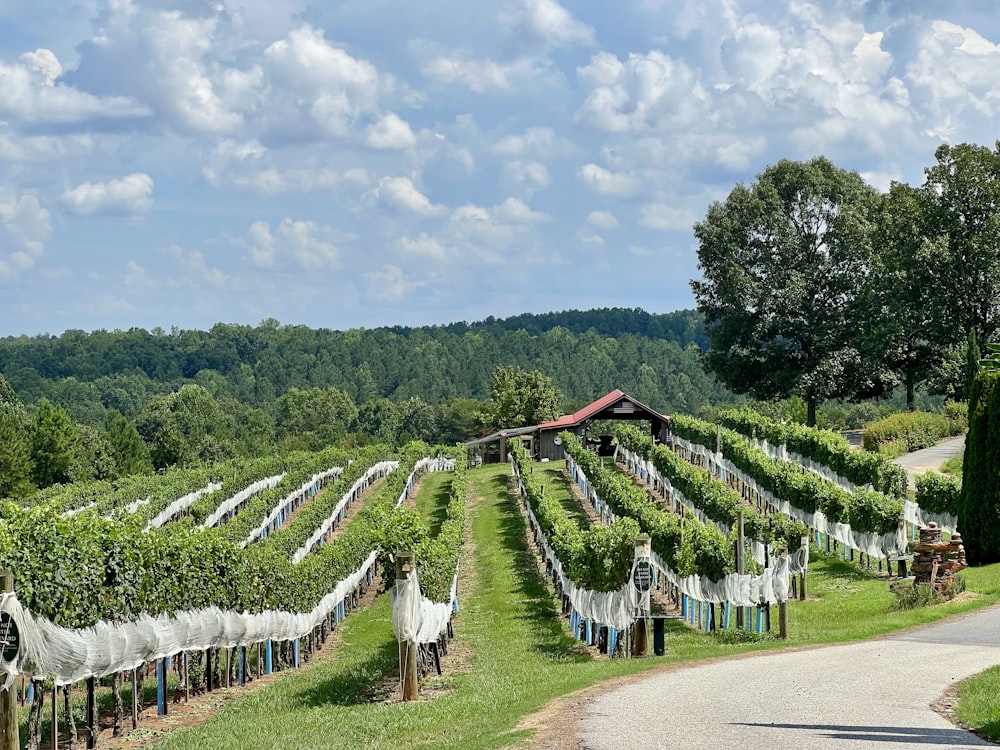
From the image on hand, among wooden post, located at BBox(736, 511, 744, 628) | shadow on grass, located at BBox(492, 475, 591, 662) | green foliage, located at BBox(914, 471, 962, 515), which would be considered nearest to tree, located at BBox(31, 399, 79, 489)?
shadow on grass, located at BBox(492, 475, 591, 662)

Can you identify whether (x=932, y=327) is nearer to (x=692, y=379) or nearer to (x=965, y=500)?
(x=965, y=500)

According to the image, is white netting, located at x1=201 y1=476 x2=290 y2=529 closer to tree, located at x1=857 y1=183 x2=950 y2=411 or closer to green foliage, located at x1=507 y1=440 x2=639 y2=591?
green foliage, located at x1=507 y1=440 x2=639 y2=591

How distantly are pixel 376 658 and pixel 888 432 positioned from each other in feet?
110

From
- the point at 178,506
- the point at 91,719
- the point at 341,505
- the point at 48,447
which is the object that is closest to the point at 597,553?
the point at 91,719

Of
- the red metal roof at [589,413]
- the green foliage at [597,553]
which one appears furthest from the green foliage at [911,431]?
the green foliage at [597,553]

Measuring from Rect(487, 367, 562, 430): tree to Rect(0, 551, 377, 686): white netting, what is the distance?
2483 inches

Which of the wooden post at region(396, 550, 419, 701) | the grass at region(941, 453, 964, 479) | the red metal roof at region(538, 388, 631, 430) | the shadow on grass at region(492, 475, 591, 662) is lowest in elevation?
the shadow on grass at region(492, 475, 591, 662)

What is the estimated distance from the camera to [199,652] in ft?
78.5

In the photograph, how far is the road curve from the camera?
12.1 meters

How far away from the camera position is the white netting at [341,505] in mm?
41000

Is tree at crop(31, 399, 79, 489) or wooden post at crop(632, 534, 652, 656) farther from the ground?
tree at crop(31, 399, 79, 489)

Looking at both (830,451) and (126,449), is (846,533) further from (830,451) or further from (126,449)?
(126,449)

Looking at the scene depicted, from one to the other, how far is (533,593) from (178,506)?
1068 inches

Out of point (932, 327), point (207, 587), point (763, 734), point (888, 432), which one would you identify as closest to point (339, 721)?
point (763, 734)
